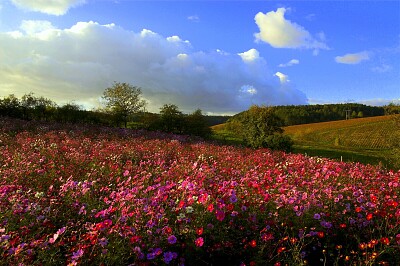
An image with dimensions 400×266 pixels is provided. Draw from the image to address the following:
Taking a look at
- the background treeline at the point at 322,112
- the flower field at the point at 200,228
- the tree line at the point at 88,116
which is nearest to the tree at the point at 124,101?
the tree line at the point at 88,116

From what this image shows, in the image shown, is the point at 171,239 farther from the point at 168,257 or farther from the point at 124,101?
the point at 124,101

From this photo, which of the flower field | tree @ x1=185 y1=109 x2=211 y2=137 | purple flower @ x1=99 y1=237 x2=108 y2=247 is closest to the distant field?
tree @ x1=185 y1=109 x2=211 y2=137

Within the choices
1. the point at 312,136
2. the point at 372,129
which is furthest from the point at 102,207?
the point at 372,129

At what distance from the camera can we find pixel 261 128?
949 inches

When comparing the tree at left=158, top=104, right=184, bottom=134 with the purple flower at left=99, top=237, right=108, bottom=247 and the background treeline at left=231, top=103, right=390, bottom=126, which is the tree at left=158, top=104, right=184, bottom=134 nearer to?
the purple flower at left=99, top=237, right=108, bottom=247

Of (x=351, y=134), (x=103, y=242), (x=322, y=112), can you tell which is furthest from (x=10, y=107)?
(x=322, y=112)

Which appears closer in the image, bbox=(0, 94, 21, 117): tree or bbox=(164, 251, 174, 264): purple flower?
bbox=(164, 251, 174, 264): purple flower

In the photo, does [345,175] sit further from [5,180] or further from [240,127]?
[240,127]

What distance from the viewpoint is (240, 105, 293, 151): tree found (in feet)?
74.2

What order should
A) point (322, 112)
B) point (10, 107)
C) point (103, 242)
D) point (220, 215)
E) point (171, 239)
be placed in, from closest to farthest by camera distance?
point (103, 242) < point (171, 239) < point (220, 215) < point (10, 107) < point (322, 112)

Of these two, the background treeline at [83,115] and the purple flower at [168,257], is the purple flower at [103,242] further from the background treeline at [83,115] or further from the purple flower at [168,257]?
the background treeline at [83,115]

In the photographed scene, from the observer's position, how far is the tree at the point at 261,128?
74.2 ft

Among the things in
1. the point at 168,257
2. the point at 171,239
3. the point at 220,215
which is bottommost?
the point at 168,257

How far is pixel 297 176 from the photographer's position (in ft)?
21.8
